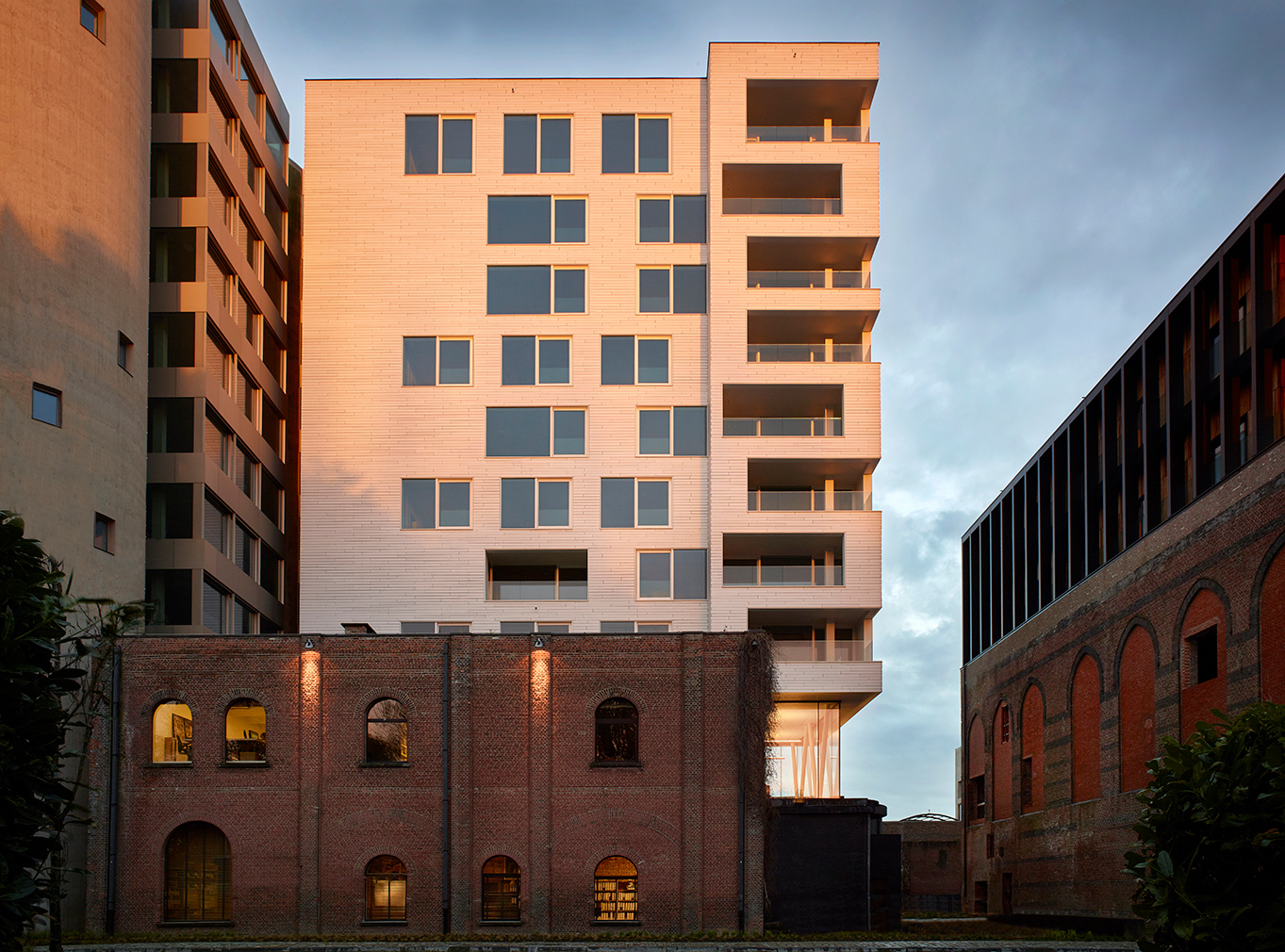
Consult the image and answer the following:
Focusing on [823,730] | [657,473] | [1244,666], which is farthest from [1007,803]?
[1244,666]

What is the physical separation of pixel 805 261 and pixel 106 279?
23974 mm

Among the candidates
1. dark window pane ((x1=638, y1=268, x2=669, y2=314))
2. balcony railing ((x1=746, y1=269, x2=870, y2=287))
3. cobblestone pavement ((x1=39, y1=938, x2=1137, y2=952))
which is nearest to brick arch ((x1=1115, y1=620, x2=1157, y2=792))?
cobblestone pavement ((x1=39, y1=938, x2=1137, y2=952))

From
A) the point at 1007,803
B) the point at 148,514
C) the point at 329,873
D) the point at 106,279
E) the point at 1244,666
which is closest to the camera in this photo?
the point at 1244,666

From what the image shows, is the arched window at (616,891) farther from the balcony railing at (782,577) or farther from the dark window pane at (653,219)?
the dark window pane at (653,219)

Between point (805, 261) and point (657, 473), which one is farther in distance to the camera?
point (805, 261)

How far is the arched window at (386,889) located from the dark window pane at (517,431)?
640 inches

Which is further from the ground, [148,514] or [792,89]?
[792,89]

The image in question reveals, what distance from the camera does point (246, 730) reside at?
111 feet

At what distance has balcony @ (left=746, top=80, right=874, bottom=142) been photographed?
157 ft

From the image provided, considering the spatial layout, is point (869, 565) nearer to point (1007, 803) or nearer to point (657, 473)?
point (657, 473)

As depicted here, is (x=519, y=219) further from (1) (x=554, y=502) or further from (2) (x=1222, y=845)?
(2) (x=1222, y=845)

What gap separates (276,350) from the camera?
2055 inches

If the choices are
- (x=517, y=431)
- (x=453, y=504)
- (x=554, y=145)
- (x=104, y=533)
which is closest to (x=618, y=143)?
(x=554, y=145)

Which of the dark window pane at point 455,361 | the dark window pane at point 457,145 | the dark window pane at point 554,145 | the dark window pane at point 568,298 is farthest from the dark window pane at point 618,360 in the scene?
the dark window pane at point 457,145
